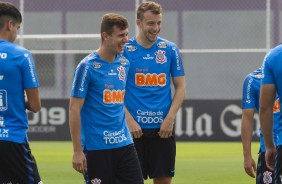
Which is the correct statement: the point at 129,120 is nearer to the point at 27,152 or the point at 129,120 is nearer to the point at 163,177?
the point at 163,177

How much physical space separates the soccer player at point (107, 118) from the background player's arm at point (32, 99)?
53 centimetres

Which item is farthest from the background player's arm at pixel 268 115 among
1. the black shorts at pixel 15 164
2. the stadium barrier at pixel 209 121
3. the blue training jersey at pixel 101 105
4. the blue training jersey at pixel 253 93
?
the stadium barrier at pixel 209 121

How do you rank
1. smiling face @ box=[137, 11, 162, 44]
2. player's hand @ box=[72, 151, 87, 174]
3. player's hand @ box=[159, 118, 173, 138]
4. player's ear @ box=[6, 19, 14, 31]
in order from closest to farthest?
player's ear @ box=[6, 19, 14, 31], player's hand @ box=[72, 151, 87, 174], smiling face @ box=[137, 11, 162, 44], player's hand @ box=[159, 118, 173, 138]

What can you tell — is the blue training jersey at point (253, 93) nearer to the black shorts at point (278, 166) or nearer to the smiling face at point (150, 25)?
the smiling face at point (150, 25)

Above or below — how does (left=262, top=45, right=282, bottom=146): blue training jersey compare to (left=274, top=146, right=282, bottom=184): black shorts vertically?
above

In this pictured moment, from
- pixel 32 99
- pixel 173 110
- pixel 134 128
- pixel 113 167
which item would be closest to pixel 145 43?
pixel 173 110

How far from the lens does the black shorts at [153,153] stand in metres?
9.66

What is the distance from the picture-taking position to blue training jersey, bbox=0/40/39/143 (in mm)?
7559

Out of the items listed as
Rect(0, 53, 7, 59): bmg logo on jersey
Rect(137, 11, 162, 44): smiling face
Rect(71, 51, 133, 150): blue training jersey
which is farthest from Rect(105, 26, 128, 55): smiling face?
Rect(137, 11, 162, 44): smiling face

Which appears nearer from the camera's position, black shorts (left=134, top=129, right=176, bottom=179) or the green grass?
black shorts (left=134, top=129, right=176, bottom=179)

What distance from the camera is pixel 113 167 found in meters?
8.24

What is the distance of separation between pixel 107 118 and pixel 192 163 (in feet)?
27.7

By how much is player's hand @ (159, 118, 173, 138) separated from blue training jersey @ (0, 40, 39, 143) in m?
2.13

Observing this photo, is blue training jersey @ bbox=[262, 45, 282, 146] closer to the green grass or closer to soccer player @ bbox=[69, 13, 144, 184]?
soccer player @ bbox=[69, 13, 144, 184]
